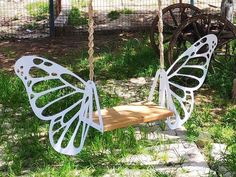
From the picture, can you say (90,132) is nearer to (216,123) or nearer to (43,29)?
(216,123)

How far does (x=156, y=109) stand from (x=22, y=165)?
4.13 feet

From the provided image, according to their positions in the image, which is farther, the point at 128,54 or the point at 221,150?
the point at 128,54

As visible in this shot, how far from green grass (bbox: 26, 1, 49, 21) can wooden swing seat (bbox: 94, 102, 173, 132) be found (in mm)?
6317

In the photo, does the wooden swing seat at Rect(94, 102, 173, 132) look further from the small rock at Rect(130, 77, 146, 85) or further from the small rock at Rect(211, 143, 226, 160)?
the small rock at Rect(130, 77, 146, 85)

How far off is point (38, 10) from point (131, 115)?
23.4 feet

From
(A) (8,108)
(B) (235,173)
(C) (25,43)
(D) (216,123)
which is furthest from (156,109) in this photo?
(C) (25,43)

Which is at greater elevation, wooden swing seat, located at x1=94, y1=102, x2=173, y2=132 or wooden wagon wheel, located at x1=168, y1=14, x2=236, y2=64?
wooden wagon wheel, located at x1=168, y1=14, x2=236, y2=64

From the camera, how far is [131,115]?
13.9ft

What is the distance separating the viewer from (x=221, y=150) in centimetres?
471

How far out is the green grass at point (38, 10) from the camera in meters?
10.5

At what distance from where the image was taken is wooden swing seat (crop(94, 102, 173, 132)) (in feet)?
13.5

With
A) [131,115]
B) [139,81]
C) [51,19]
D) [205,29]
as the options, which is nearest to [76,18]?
[51,19]

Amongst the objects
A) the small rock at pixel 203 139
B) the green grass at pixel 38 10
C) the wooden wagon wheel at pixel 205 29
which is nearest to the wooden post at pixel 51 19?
the green grass at pixel 38 10

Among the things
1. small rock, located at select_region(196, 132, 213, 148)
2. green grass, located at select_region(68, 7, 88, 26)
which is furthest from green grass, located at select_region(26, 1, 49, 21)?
small rock, located at select_region(196, 132, 213, 148)
